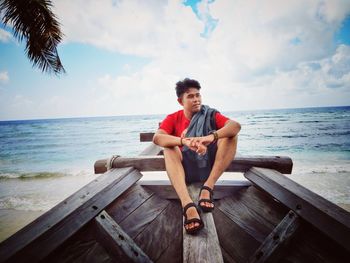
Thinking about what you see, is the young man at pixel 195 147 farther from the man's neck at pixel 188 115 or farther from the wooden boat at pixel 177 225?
the wooden boat at pixel 177 225

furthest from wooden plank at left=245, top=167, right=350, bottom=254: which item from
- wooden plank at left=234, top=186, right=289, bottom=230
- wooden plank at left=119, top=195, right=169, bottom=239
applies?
wooden plank at left=119, top=195, right=169, bottom=239

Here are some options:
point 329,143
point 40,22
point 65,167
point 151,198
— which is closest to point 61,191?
point 65,167

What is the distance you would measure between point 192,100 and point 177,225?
1.51 meters

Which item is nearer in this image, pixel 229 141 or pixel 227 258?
pixel 227 258

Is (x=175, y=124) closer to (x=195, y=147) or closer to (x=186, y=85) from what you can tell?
(x=186, y=85)

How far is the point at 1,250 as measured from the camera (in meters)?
0.94

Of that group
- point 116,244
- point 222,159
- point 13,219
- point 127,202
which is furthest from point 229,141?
point 13,219

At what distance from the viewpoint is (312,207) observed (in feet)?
4.06

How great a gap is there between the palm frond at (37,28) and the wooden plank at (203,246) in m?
6.81

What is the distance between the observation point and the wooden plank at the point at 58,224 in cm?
96

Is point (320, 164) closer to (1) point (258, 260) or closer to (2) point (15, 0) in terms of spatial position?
(1) point (258, 260)

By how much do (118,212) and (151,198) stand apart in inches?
16.3

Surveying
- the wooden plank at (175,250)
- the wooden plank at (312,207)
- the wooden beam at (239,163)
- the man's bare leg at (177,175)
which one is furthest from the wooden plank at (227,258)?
the wooden beam at (239,163)

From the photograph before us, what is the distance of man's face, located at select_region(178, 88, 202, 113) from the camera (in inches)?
98.3
